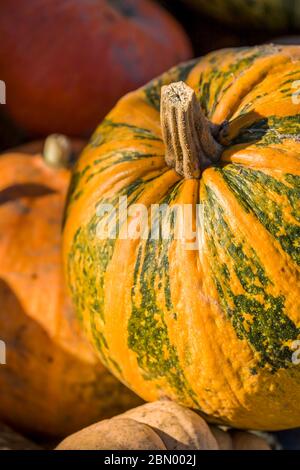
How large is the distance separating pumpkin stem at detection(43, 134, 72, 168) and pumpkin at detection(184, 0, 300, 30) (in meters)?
0.72

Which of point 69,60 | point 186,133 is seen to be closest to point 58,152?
point 69,60

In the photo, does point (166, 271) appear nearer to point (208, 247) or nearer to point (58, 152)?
point (208, 247)

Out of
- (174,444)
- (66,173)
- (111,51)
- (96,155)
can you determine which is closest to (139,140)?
(96,155)

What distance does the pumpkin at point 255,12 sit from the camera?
2045 millimetres

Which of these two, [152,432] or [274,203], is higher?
[274,203]

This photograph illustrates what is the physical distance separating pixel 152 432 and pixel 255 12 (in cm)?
133

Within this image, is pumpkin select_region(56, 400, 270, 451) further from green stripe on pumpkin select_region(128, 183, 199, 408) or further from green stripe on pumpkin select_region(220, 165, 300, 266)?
green stripe on pumpkin select_region(220, 165, 300, 266)

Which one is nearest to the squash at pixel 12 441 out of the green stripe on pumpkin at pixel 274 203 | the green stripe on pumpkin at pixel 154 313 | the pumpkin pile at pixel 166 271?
the pumpkin pile at pixel 166 271

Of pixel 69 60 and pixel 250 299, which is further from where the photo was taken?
pixel 69 60

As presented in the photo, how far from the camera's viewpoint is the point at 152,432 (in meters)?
1.21

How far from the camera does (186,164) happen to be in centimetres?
121

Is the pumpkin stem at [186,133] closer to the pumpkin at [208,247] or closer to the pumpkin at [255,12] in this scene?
the pumpkin at [208,247]

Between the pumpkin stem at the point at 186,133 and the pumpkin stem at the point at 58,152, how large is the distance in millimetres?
486

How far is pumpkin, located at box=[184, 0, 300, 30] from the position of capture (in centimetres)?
204
